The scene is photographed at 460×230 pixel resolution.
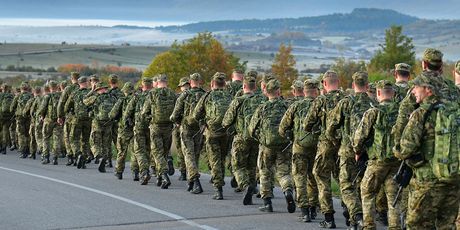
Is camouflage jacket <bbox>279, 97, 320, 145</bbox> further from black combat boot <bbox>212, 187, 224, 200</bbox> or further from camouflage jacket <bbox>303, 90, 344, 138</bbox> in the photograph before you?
black combat boot <bbox>212, 187, 224, 200</bbox>

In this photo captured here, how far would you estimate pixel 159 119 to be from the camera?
19.0 metres

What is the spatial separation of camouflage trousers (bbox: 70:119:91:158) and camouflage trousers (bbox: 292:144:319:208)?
365 inches

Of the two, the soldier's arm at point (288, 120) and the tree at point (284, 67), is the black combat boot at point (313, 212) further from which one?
the tree at point (284, 67)

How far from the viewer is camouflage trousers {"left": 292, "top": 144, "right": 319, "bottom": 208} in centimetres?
1447

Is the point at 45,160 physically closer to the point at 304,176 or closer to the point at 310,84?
the point at 304,176

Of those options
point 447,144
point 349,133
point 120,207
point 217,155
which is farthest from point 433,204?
point 217,155

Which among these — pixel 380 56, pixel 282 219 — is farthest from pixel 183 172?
pixel 380 56

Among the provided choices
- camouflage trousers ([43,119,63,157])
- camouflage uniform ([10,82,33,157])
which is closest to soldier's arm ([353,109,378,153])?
camouflage trousers ([43,119,63,157])

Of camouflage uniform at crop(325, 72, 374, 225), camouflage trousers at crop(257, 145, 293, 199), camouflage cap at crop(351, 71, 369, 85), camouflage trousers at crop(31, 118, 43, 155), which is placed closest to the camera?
camouflage uniform at crop(325, 72, 374, 225)

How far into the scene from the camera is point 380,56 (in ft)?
305

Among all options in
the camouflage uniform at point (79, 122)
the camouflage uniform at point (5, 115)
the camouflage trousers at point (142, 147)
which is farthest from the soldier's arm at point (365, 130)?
the camouflage uniform at point (5, 115)

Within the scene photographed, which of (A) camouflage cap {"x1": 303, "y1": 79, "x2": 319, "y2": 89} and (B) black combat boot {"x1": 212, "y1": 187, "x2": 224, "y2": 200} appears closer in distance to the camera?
(A) camouflage cap {"x1": 303, "y1": 79, "x2": 319, "y2": 89}

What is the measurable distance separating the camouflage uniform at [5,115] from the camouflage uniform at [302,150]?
50.4 ft

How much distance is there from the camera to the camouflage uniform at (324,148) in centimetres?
1379
